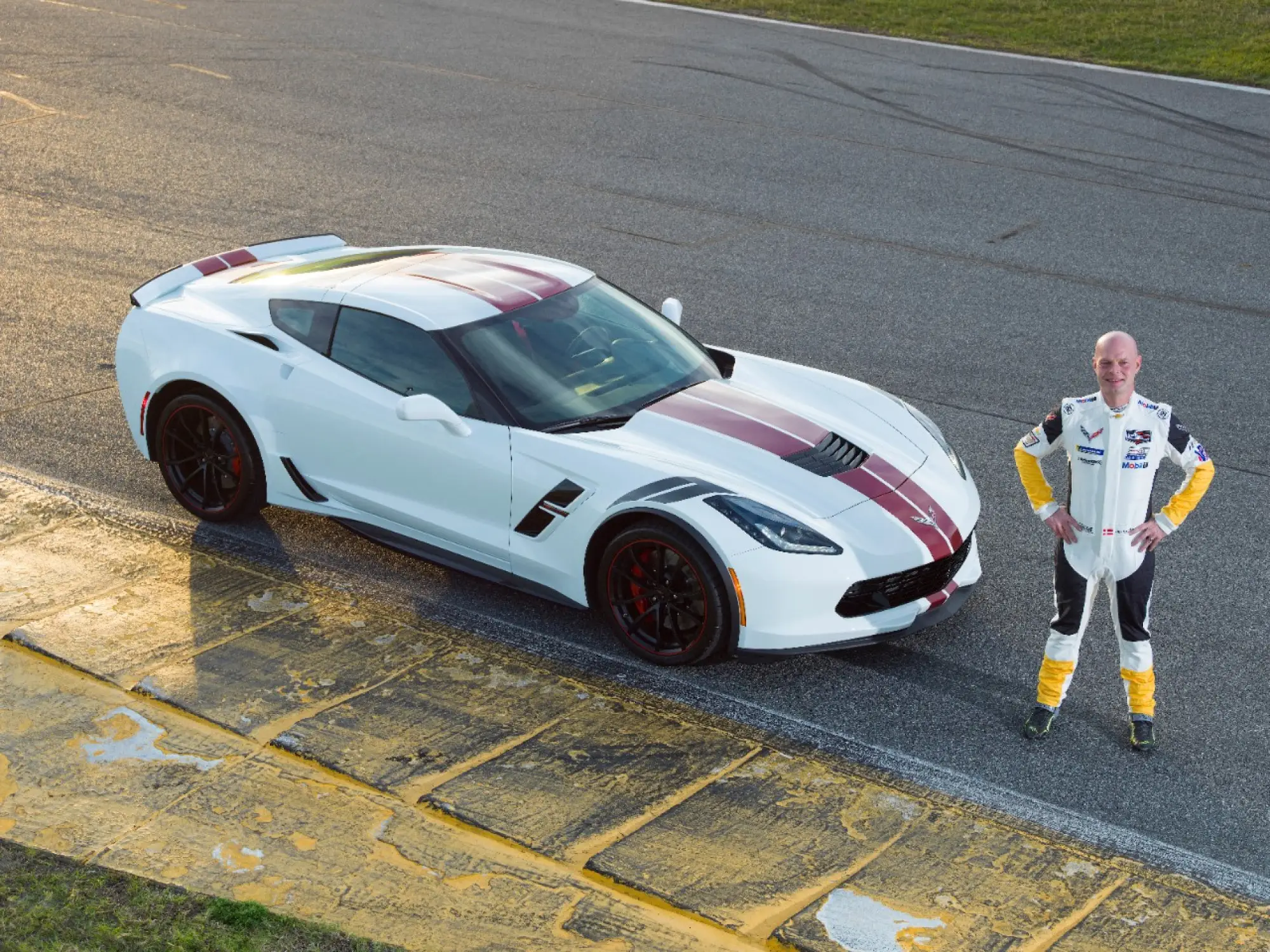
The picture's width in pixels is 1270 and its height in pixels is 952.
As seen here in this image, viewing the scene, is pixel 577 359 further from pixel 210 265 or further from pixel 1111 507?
pixel 1111 507

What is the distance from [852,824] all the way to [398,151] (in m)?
11.3

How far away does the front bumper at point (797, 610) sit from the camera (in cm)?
594

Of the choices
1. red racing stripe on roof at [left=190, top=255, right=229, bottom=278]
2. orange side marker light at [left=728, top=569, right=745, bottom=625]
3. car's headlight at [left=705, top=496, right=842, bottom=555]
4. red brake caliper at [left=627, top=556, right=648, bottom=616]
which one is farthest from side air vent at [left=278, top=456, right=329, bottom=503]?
orange side marker light at [left=728, top=569, right=745, bottom=625]

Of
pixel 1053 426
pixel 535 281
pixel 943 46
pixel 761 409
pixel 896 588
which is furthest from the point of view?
pixel 943 46

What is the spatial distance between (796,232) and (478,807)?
8715 mm

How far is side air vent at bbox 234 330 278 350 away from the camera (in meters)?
7.18

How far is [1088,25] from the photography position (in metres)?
22.0

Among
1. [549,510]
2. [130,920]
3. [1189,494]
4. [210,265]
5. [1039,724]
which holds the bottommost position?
[130,920]

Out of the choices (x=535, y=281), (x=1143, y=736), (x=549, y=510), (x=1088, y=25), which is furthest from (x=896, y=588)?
(x=1088, y=25)

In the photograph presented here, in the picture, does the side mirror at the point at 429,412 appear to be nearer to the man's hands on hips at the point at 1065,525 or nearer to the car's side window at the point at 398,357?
the car's side window at the point at 398,357

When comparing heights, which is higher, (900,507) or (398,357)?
(398,357)

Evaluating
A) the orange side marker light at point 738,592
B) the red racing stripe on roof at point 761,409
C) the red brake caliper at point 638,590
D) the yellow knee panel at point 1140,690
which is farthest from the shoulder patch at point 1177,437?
the red brake caliper at point 638,590

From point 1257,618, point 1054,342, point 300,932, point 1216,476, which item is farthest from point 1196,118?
point 300,932

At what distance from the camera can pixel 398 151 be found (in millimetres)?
15148
